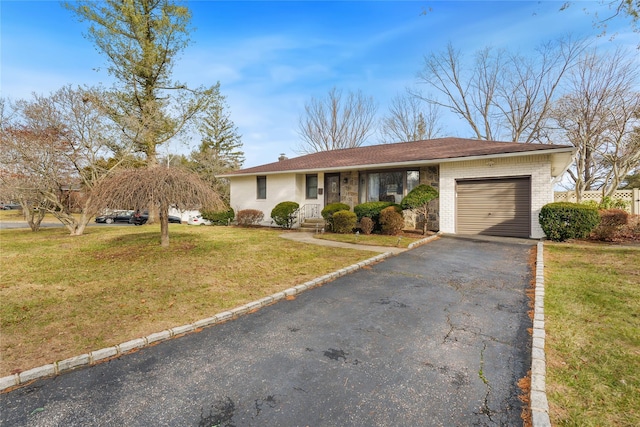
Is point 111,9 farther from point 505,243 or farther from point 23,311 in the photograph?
point 505,243

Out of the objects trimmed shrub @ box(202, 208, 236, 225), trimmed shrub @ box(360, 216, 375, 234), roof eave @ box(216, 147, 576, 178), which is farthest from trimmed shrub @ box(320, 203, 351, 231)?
trimmed shrub @ box(202, 208, 236, 225)

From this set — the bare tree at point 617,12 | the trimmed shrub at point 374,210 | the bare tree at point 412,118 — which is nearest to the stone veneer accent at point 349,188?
the trimmed shrub at point 374,210

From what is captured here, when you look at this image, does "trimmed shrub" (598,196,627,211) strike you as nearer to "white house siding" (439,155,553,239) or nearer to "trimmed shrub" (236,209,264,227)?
"white house siding" (439,155,553,239)

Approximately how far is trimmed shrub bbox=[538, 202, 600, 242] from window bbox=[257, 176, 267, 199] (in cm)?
1307

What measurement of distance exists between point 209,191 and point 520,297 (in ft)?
23.2

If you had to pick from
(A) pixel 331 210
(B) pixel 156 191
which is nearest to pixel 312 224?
(A) pixel 331 210

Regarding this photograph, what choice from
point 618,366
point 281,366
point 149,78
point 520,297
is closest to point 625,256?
point 520,297

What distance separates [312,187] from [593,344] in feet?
44.8

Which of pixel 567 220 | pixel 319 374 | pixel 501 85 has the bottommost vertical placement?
pixel 319 374

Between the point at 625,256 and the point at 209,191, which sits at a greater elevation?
the point at 209,191

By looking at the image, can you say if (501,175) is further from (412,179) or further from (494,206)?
(412,179)

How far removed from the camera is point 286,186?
16.2 metres

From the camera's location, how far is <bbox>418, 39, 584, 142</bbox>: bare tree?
71.5 feet

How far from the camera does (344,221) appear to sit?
1234cm
